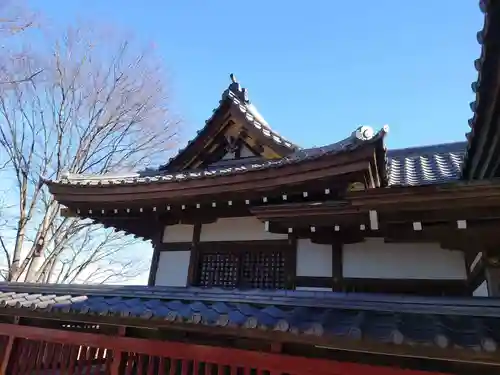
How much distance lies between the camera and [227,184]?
16.6 ft

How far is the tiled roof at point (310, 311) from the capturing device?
2.61m

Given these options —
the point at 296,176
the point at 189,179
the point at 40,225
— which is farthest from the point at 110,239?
the point at 296,176

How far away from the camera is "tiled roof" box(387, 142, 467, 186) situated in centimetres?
531

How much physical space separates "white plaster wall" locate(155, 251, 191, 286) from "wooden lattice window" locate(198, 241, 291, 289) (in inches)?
11.0

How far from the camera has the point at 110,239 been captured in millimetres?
13766

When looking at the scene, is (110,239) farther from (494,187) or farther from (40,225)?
(494,187)

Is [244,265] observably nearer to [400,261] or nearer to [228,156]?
[400,261]

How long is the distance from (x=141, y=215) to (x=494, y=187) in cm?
517

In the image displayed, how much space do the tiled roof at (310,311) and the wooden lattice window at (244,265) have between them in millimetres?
1311

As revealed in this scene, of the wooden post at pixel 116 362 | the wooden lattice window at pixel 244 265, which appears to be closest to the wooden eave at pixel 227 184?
the wooden lattice window at pixel 244 265

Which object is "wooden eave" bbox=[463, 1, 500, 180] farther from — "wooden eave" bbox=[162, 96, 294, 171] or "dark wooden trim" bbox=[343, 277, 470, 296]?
"wooden eave" bbox=[162, 96, 294, 171]

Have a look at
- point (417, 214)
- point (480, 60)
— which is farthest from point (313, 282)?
point (480, 60)

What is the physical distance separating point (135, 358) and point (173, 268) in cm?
177

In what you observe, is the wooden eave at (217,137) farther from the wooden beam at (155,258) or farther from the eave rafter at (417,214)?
the eave rafter at (417,214)
